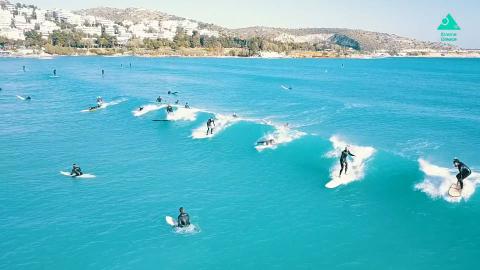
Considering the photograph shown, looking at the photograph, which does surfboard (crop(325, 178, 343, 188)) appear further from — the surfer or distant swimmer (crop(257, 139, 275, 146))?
the surfer

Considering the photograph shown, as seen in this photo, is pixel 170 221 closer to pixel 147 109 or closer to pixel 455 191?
pixel 455 191

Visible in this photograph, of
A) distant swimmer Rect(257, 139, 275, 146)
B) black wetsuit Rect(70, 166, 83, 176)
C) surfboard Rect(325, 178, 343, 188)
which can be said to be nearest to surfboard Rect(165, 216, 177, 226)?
black wetsuit Rect(70, 166, 83, 176)

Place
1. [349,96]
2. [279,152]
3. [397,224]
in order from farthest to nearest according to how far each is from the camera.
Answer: [349,96]
[279,152]
[397,224]

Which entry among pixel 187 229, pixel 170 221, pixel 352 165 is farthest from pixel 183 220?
pixel 352 165

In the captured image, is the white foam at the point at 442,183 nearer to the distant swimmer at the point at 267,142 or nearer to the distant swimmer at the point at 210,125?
the distant swimmer at the point at 267,142

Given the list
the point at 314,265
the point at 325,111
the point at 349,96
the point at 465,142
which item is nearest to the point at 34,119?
the point at 325,111

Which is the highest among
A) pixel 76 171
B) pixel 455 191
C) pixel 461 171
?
pixel 461 171

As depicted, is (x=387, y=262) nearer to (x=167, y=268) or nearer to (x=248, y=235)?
(x=248, y=235)
